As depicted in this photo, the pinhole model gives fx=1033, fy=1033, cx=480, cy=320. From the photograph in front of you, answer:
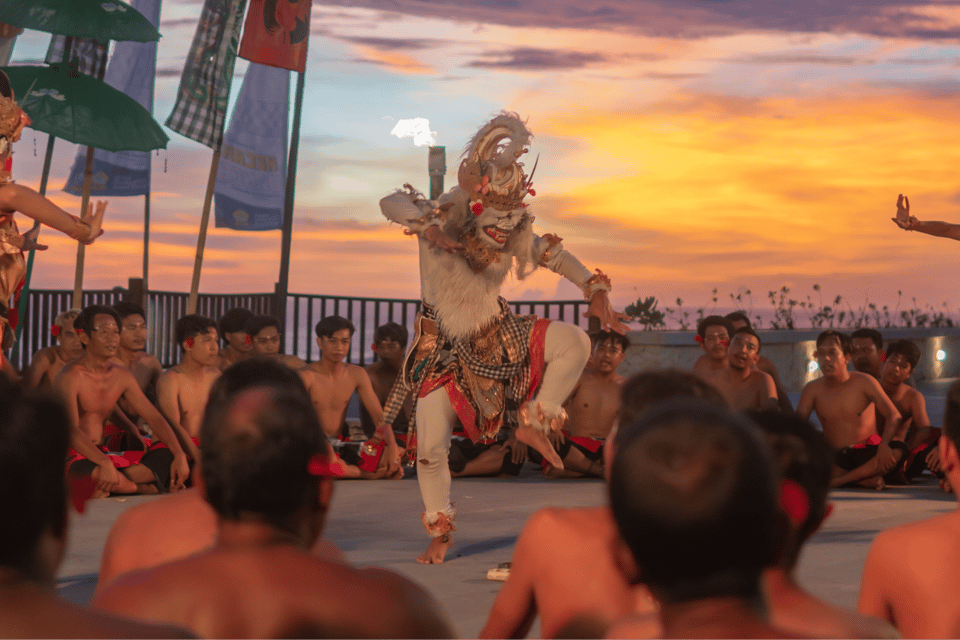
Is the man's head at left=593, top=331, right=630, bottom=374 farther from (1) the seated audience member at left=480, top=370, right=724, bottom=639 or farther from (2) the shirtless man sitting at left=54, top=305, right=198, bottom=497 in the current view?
(1) the seated audience member at left=480, top=370, right=724, bottom=639

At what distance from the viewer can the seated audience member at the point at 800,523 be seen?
1.40 m

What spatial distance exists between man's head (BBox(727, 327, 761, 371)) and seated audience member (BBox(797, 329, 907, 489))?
422 mm

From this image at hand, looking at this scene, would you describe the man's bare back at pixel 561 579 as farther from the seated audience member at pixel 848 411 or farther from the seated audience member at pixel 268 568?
the seated audience member at pixel 848 411

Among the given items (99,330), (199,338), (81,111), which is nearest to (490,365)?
(99,330)

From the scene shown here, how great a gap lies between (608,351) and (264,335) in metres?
2.47

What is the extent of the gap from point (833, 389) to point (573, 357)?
11.4 ft

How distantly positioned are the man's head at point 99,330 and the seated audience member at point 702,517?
18.1ft

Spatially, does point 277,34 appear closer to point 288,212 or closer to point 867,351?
point 288,212

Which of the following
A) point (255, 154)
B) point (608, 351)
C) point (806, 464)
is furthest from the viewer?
point (255, 154)

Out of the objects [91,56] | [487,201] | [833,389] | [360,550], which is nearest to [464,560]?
[360,550]

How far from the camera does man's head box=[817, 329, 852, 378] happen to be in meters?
6.88

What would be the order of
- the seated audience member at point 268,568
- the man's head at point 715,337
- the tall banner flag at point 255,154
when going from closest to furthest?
the seated audience member at point 268,568, the man's head at point 715,337, the tall banner flag at point 255,154

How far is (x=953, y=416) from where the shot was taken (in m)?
1.78

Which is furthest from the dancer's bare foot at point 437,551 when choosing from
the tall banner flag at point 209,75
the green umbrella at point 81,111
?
the tall banner flag at point 209,75
